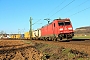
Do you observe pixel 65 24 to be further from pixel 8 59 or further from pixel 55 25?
pixel 8 59

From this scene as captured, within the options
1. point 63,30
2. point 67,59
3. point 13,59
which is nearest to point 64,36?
point 63,30

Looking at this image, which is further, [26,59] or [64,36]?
[64,36]

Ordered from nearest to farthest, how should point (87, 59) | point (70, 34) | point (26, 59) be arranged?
point (87, 59)
point (26, 59)
point (70, 34)

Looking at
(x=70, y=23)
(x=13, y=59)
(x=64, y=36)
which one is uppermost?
(x=70, y=23)

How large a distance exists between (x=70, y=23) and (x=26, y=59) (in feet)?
70.5

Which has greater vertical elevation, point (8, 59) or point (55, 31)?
point (55, 31)

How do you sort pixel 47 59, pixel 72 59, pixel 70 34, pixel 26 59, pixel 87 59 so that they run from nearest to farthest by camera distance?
1. pixel 87 59
2. pixel 72 59
3. pixel 47 59
4. pixel 26 59
5. pixel 70 34

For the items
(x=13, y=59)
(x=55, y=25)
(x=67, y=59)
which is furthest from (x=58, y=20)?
(x=67, y=59)

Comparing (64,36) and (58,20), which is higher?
(58,20)

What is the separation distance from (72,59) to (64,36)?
23.9 m

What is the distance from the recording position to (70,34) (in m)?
33.8

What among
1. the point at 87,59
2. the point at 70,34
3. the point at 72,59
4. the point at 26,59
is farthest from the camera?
the point at 70,34

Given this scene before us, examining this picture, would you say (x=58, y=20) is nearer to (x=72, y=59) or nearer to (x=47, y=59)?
(x=47, y=59)

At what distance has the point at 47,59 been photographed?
12.4 m
